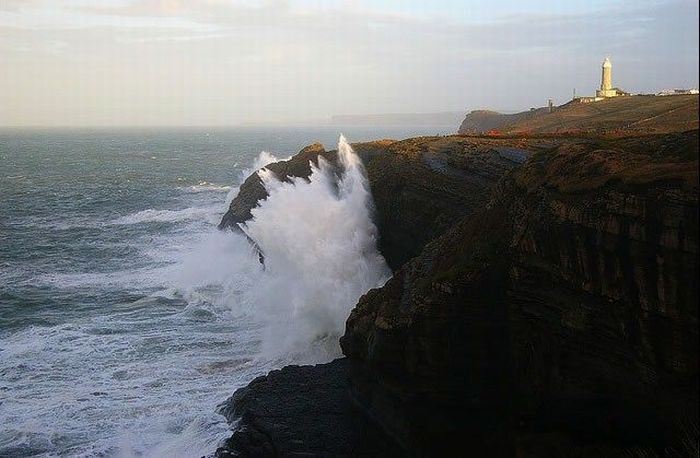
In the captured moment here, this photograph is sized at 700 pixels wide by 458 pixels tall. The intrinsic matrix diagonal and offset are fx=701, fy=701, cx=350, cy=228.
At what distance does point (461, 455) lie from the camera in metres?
13.5

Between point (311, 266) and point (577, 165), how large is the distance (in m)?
12.9

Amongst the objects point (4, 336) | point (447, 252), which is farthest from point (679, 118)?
point (4, 336)

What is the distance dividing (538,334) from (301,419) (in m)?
5.62

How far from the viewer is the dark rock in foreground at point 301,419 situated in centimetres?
1425

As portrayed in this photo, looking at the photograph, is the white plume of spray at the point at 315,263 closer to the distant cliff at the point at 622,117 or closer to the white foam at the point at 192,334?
the white foam at the point at 192,334

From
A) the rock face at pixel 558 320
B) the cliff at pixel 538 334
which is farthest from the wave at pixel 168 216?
the rock face at pixel 558 320

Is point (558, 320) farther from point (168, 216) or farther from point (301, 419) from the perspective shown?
point (168, 216)

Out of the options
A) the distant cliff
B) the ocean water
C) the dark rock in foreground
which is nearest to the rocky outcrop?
the ocean water

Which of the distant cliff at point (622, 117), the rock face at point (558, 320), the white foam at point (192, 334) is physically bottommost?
the white foam at point (192, 334)

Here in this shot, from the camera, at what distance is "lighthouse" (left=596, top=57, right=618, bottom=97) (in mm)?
54978

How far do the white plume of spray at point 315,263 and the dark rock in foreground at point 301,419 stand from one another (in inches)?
128

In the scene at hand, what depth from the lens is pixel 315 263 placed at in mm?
24297

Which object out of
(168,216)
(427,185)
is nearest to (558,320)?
(427,185)

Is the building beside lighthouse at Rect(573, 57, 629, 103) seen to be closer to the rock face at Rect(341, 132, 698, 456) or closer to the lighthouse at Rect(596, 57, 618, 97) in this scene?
the lighthouse at Rect(596, 57, 618, 97)
